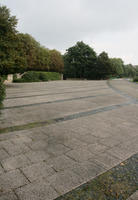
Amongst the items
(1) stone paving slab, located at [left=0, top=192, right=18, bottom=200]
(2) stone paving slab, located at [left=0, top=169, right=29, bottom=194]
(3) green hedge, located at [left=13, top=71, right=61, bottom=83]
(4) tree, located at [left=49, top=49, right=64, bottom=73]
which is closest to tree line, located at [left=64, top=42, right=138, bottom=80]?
(4) tree, located at [left=49, top=49, right=64, bottom=73]

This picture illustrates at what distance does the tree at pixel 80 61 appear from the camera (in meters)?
51.6

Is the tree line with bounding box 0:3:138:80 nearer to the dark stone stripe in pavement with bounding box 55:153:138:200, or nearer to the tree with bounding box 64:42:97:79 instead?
the tree with bounding box 64:42:97:79

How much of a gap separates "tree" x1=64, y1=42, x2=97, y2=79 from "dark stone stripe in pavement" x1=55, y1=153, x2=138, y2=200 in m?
50.4

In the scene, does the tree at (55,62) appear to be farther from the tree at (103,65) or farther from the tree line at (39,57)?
the tree at (103,65)

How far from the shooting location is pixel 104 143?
3613 millimetres

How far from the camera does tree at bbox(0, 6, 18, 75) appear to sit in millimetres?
15289

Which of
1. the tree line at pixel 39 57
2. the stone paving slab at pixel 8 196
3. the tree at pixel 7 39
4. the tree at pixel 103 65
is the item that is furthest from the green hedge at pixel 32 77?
the stone paving slab at pixel 8 196

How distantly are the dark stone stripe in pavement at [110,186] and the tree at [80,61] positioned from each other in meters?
50.4

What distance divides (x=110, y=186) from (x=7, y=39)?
1772 cm

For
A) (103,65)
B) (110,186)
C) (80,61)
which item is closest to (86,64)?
(80,61)

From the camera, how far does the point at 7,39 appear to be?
52.3ft

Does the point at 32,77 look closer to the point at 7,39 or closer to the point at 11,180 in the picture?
the point at 7,39

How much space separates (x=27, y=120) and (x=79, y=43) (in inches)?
2119

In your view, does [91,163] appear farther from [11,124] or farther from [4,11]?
[4,11]
